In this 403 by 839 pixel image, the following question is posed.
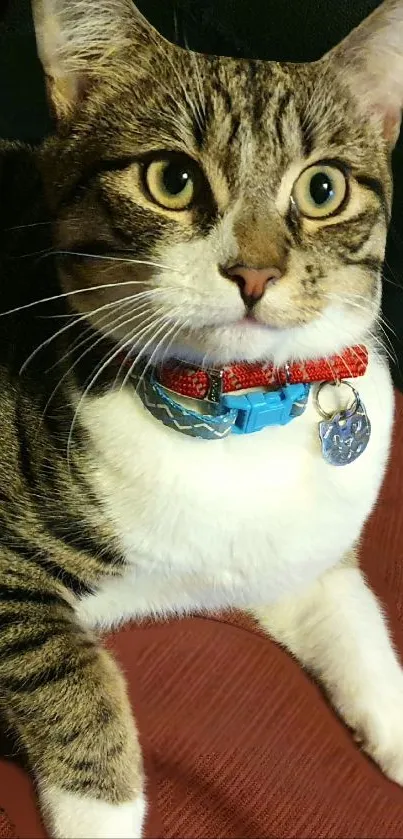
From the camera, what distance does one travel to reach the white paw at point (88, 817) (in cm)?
83

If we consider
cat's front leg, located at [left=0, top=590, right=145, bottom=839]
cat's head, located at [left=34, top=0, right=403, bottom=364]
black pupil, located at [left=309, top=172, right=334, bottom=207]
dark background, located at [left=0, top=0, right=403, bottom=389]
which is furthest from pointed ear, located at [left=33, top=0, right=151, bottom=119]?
cat's front leg, located at [left=0, top=590, right=145, bottom=839]

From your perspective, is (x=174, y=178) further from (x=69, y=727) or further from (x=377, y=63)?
(x=69, y=727)

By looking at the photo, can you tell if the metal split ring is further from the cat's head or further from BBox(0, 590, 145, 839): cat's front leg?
BBox(0, 590, 145, 839): cat's front leg

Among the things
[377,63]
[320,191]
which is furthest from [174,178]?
[377,63]

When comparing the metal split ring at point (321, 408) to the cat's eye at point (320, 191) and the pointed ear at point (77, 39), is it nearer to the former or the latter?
the cat's eye at point (320, 191)

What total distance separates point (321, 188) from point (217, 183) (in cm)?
10

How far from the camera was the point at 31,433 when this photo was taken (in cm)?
94

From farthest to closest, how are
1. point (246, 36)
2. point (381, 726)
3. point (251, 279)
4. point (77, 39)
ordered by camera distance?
point (246, 36) → point (381, 726) → point (77, 39) → point (251, 279)

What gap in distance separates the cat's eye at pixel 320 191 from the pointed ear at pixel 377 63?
0.11 m

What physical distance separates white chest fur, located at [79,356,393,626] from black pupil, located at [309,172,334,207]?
8.8 inches

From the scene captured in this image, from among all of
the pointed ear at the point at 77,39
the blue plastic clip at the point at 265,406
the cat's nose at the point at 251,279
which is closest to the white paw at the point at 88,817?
the blue plastic clip at the point at 265,406

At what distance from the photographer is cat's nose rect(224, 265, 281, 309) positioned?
0.70 m

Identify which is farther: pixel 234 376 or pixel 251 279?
pixel 234 376

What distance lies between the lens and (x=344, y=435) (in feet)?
2.97
